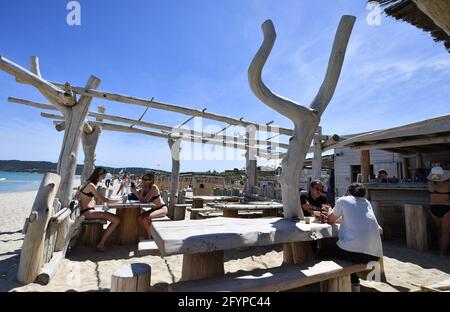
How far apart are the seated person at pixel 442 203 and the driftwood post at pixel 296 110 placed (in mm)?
3251

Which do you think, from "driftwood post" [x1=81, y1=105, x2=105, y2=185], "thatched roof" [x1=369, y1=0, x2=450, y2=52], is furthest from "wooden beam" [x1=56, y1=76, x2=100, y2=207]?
"thatched roof" [x1=369, y1=0, x2=450, y2=52]

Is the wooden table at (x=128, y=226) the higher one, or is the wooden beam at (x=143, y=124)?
the wooden beam at (x=143, y=124)

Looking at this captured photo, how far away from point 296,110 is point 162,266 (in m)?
3.14

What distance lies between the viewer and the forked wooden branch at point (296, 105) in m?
2.62

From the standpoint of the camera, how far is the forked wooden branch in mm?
2621

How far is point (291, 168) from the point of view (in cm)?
290

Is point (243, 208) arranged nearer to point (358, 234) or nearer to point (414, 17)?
point (358, 234)

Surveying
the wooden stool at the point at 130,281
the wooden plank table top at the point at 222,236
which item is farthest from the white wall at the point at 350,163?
the wooden stool at the point at 130,281

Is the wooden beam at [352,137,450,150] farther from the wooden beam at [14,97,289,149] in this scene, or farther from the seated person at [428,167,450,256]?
the wooden beam at [14,97,289,149]

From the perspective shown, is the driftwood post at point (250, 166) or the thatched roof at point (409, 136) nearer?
the thatched roof at point (409, 136)

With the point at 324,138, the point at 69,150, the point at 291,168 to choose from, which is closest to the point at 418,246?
the point at 324,138

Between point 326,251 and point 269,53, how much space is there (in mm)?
2475

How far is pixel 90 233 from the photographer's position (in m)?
4.87

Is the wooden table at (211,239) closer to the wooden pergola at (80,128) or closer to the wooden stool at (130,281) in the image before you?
the wooden stool at (130,281)
